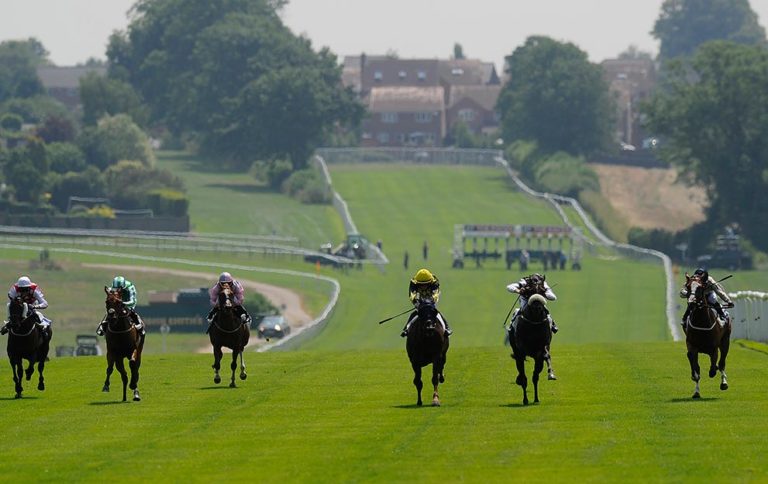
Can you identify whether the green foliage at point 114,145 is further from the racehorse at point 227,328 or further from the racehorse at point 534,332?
the racehorse at point 534,332

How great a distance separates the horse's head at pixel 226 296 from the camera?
118 feet

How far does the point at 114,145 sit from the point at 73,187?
22984 mm

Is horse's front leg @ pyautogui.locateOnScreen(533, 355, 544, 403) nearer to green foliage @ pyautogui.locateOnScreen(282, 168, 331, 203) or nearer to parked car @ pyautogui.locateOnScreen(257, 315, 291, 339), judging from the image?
parked car @ pyautogui.locateOnScreen(257, 315, 291, 339)

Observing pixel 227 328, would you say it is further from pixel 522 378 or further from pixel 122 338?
pixel 522 378

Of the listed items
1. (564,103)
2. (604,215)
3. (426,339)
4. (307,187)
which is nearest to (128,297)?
(426,339)

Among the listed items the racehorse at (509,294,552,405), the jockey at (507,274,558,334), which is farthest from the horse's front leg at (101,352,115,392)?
the racehorse at (509,294,552,405)

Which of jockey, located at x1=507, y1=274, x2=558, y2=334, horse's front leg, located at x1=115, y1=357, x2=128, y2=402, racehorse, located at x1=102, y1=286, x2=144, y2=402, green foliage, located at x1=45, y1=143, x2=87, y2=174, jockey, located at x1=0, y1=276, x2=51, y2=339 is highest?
jockey, located at x1=507, y1=274, x2=558, y2=334

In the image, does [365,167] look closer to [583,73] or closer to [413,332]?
[583,73]

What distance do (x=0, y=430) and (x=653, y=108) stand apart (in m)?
112

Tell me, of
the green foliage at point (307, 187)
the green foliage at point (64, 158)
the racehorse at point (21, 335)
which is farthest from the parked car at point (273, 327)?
the green foliage at point (64, 158)

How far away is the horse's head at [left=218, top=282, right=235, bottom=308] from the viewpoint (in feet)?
118

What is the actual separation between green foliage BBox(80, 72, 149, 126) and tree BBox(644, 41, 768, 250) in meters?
70.3

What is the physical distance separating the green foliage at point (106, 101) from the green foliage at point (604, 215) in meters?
60.8

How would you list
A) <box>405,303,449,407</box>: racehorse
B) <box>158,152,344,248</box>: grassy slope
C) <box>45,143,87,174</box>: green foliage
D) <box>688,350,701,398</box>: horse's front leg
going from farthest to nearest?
1. <box>45,143,87,174</box>: green foliage
2. <box>158,152,344,248</box>: grassy slope
3. <box>688,350,701,398</box>: horse's front leg
4. <box>405,303,449,407</box>: racehorse
